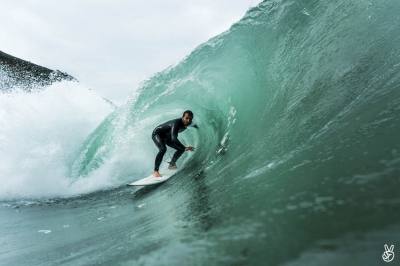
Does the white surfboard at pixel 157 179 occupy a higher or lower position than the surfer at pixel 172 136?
lower

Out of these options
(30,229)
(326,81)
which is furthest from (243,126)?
(30,229)

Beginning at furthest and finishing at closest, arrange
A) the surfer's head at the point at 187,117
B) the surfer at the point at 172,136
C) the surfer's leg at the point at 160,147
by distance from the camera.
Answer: the surfer's leg at the point at 160,147 → the surfer at the point at 172,136 → the surfer's head at the point at 187,117

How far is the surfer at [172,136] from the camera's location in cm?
779

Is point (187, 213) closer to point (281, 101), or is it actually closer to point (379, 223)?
point (379, 223)

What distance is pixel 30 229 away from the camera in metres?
6.84

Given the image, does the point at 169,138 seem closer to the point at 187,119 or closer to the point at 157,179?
the point at 187,119

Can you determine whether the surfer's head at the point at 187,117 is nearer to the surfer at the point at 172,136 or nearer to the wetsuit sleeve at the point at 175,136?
the surfer at the point at 172,136

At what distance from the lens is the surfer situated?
7793 mm

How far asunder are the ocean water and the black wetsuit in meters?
0.42

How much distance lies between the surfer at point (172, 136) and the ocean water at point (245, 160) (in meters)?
0.39
